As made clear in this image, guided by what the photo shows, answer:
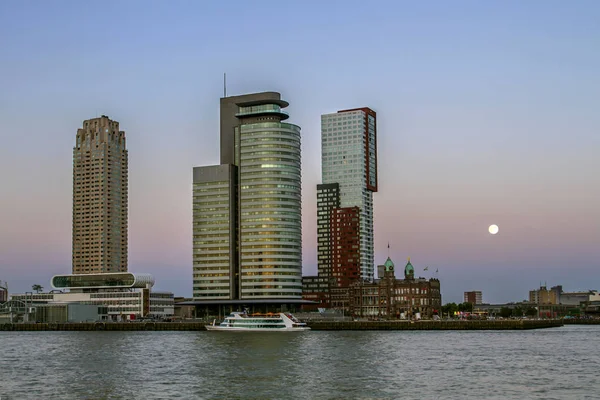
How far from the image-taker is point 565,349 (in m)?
147

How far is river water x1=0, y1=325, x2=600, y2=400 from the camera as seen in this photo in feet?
271

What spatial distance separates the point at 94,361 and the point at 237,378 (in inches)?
1511

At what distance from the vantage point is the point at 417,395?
261 feet

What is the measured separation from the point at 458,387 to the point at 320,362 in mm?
33323

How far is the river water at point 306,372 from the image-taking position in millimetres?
82500

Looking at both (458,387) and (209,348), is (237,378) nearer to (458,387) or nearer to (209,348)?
(458,387)

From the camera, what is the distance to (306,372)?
101500 millimetres

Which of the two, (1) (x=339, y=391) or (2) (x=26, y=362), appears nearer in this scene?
(1) (x=339, y=391)

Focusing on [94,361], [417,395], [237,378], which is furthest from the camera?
[94,361]

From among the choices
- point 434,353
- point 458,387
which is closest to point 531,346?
point 434,353

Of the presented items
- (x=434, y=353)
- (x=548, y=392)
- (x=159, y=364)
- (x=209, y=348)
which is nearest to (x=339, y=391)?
(x=548, y=392)

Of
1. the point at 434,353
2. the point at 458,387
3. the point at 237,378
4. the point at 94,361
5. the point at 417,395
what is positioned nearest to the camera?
the point at 417,395

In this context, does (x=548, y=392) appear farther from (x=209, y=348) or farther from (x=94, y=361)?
(x=209, y=348)

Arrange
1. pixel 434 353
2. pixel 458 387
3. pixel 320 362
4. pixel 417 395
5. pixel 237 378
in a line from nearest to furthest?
pixel 417 395, pixel 458 387, pixel 237 378, pixel 320 362, pixel 434 353
